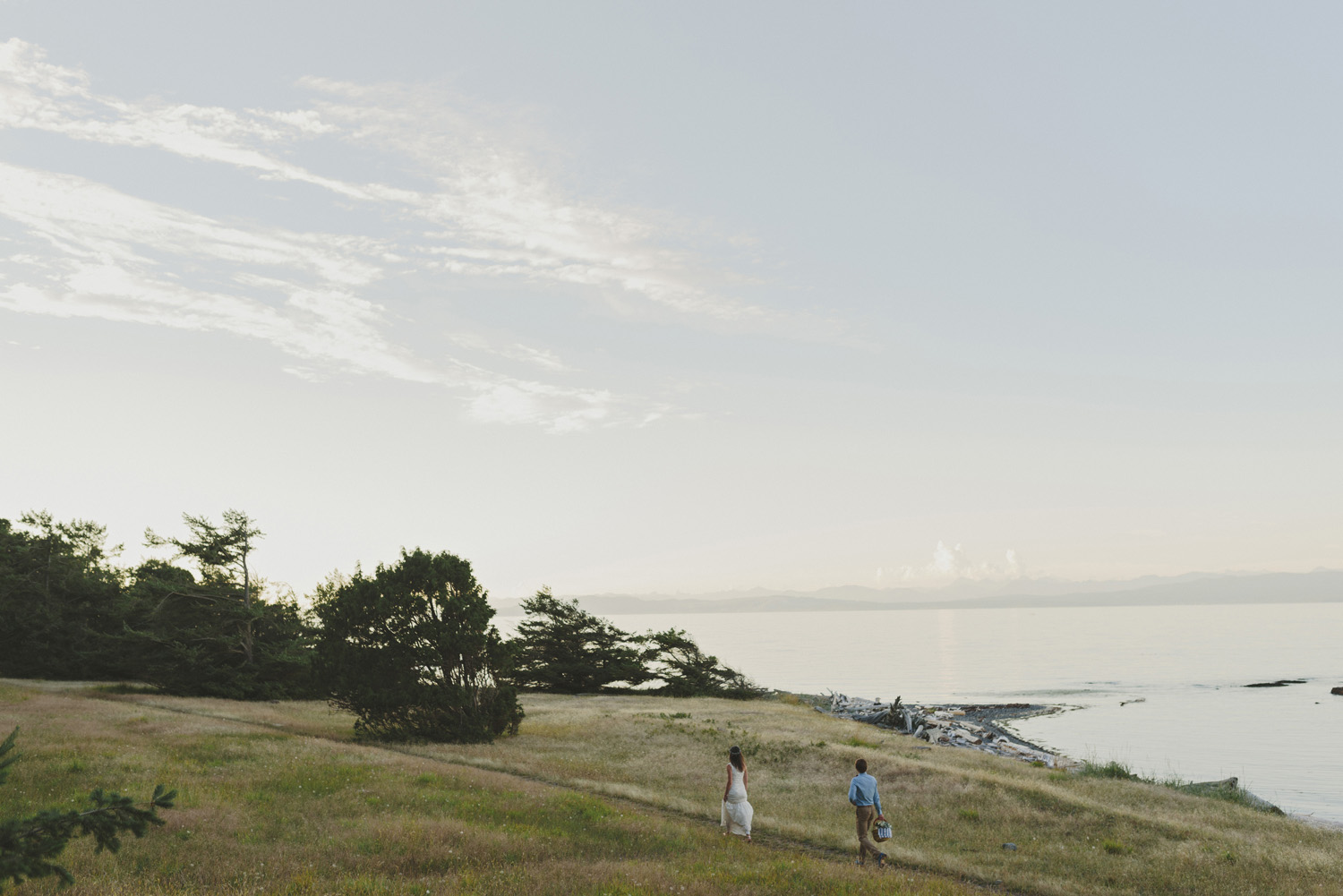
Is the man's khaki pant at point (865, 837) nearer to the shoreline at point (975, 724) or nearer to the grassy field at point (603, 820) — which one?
the grassy field at point (603, 820)

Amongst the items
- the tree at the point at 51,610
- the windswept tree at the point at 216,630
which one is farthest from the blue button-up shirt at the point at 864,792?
the tree at the point at 51,610

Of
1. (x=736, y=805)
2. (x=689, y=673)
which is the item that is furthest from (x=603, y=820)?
(x=689, y=673)

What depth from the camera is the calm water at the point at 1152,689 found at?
41812mm

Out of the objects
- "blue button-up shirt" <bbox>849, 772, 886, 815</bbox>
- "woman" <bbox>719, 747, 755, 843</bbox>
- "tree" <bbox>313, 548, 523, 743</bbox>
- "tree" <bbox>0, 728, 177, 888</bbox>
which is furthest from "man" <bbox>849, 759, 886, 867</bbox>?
"tree" <bbox>313, 548, 523, 743</bbox>

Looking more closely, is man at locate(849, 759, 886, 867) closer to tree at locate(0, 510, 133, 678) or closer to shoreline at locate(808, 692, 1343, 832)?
shoreline at locate(808, 692, 1343, 832)

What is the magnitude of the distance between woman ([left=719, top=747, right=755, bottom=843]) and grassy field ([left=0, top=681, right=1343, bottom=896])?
2.48 feet

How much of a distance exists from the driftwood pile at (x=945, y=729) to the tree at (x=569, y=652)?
60.9 feet

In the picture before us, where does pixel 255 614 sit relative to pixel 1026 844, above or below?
above

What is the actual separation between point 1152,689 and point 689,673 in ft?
153

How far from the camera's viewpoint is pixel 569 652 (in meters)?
66.3

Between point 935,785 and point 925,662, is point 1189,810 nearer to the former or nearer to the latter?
point 935,785

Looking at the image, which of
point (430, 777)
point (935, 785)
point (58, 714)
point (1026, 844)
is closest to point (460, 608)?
point (430, 777)

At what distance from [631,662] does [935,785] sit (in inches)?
1618

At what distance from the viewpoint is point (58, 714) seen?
111 feet
